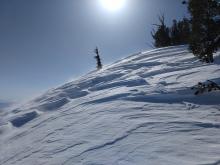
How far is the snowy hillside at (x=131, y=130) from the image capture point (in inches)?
158

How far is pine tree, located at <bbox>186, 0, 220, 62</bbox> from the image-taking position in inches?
285

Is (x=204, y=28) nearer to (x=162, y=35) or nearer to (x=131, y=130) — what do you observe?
(x=131, y=130)

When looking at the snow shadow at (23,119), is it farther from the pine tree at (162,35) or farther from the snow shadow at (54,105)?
the pine tree at (162,35)

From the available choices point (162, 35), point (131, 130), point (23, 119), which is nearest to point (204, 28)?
point (131, 130)

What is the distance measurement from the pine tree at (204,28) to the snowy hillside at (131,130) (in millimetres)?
852

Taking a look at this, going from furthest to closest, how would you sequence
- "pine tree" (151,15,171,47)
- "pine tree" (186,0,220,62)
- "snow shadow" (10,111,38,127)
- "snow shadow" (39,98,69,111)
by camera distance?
"pine tree" (151,15,171,47) → "snow shadow" (39,98,69,111) → "snow shadow" (10,111,38,127) → "pine tree" (186,0,220,62)

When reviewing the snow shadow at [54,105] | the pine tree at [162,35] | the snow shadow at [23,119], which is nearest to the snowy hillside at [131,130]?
the snow shadow at [23,119]

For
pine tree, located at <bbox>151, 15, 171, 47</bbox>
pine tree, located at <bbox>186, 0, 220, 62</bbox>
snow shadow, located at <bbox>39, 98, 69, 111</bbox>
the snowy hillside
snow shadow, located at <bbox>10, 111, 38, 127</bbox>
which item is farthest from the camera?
pine tree, located at <bbox>151, 15, 171, 47</bbox>

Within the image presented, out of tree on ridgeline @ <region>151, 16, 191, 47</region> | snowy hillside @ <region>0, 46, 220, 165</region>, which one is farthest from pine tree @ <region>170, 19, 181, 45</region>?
snowy hillside @ <region>0, 46, 220, 165</region>

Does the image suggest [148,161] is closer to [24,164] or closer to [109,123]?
[109,123]

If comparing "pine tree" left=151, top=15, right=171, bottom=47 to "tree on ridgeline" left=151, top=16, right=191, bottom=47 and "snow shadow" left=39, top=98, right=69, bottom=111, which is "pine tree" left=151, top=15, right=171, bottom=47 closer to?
"tree on ridgeline" left=151, top=16, right=191, bottom=47

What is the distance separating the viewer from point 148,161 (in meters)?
3.79

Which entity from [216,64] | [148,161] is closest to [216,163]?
[148,161]

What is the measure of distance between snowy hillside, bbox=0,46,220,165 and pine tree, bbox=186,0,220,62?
0.85 meters
